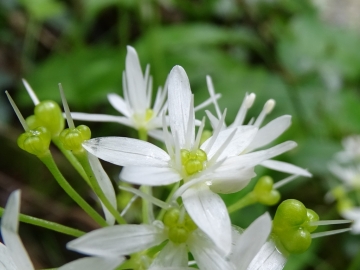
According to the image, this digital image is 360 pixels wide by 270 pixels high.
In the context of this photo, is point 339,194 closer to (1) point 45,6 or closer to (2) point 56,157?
(2) point 56,157

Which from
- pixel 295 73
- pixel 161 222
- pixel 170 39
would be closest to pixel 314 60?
pixel 295 73

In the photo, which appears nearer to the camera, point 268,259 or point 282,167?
Result: point 268,259

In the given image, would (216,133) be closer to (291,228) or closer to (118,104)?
(291,228)

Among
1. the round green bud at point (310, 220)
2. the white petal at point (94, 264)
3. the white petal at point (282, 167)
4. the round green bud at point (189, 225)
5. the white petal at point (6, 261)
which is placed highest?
the white petal at point (282, 167)

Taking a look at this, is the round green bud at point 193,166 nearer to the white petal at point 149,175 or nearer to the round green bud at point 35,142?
the white petal at point 149,175

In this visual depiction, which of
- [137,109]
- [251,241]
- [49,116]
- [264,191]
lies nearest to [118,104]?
[137,109]

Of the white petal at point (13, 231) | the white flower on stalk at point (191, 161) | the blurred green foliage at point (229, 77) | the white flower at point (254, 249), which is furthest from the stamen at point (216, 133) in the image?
the blurred green foliage at point (229, 77)

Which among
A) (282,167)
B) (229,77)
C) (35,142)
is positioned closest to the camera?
(35,142)
